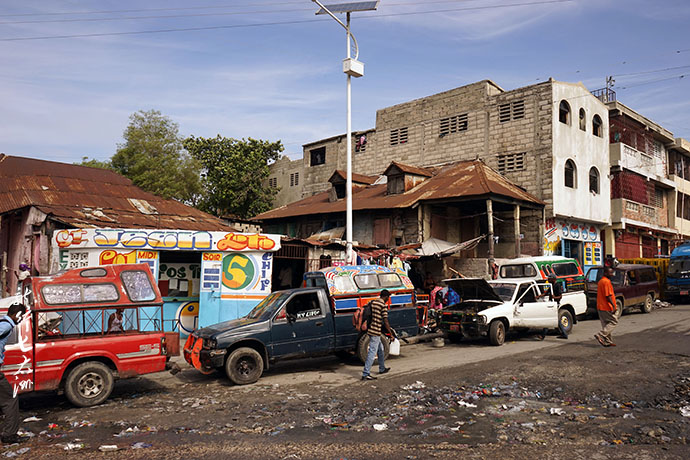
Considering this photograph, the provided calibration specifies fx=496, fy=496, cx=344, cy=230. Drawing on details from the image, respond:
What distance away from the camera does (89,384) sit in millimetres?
8203

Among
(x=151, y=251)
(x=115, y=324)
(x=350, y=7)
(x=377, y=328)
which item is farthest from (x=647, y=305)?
(x=115, y=324)

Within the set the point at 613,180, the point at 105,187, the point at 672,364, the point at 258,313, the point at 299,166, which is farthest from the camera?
the point at 299,166

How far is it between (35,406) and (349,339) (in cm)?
596

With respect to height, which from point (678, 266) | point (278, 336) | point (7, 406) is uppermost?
point (678, 266)

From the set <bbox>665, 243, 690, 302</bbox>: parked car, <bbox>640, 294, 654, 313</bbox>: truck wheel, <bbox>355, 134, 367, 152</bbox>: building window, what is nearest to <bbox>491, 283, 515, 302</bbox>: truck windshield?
<bbox>640, 294, 654, 313</bbox>: truck wheel

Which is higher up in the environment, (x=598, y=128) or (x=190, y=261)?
(x=598, y=128)

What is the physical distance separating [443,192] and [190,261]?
12.4 m

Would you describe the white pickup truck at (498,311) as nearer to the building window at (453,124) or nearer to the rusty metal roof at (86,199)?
the rusty metal roof at (86,199)

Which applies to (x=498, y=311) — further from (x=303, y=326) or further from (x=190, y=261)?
(x=190, y=261)

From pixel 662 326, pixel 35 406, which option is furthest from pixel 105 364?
pixel 662 326

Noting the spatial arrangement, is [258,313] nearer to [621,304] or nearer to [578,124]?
[621,304]

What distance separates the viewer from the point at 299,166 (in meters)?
38.3

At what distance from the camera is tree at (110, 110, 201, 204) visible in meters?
35.4

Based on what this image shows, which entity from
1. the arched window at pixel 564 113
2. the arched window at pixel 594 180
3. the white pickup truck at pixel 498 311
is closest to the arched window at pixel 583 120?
the arched window at pixel 564 113
